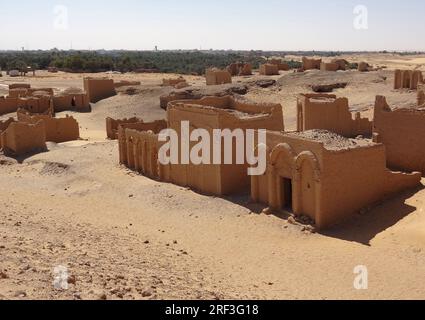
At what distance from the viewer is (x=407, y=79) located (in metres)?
37.6

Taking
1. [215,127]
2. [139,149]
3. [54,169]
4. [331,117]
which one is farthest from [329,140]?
[54,169]

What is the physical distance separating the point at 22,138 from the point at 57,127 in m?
3.06

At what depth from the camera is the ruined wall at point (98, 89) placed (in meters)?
45.4

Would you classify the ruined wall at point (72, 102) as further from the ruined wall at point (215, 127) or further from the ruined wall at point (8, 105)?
the ruined wall at point (215, 127)

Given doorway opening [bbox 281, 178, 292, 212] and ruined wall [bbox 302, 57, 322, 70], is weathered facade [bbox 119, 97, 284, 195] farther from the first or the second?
ruined wall [bbox 302, 57, 322, 70]

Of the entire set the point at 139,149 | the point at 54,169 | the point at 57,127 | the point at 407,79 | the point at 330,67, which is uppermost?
the point at 330,67

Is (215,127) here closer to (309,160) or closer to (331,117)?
(309,160)

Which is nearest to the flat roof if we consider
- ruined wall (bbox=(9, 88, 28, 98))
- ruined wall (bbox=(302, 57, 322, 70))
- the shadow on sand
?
the shadow on sand

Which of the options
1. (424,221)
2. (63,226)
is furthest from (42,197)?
(424,221)

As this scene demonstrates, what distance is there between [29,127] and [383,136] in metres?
17.0

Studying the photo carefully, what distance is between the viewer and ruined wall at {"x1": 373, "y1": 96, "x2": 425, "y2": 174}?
737 inches

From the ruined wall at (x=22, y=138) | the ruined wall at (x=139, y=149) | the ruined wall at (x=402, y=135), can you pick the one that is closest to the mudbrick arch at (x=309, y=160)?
the ruined wall at (x=402, y=135)

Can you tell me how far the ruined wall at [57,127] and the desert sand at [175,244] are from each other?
5.58m
